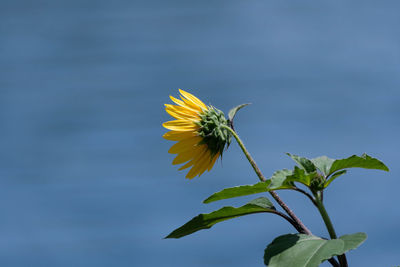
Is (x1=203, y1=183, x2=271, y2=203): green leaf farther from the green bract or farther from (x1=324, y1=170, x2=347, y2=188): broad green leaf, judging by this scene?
the green bract

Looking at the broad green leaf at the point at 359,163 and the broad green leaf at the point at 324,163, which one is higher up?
the broad green leaf at the point at 324,163

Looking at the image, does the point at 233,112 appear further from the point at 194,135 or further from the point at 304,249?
the point at 304,249

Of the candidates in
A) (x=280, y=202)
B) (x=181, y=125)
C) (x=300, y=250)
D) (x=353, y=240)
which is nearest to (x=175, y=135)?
(x=181, y=125)

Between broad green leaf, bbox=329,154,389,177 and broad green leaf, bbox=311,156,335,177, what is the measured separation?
45 millimetres

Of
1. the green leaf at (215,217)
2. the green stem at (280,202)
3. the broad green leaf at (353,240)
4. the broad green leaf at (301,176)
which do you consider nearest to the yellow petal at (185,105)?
the green stem at (280,202)

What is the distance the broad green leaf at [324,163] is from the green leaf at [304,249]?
0.31 meters

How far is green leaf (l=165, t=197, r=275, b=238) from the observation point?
76.6 inches

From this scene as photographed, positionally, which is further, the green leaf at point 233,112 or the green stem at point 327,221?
the green leaf at point 233,112

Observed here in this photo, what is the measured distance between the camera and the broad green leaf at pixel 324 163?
79.5 inches

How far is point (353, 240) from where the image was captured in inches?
65.8

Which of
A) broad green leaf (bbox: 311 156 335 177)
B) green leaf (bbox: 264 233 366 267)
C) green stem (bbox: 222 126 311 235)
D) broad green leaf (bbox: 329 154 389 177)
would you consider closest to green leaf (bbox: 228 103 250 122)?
green stem (bbox: 222 126 311 235)

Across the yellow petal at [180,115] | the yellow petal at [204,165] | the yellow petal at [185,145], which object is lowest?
the yellow petal at [204,165]

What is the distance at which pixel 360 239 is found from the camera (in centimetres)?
167

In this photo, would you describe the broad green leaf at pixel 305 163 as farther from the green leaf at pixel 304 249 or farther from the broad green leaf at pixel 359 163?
the green leaf at pixel 304 249
